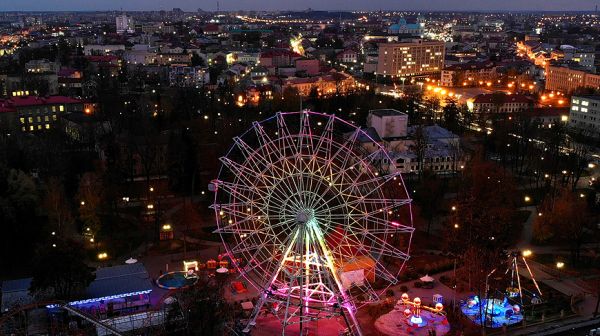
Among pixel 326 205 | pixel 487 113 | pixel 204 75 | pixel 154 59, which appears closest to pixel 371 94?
pixel 487 113

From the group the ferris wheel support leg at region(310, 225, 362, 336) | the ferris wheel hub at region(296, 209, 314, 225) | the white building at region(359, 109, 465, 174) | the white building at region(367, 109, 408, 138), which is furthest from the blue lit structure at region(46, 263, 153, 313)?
the white building at region(367, 109, 408, 138)

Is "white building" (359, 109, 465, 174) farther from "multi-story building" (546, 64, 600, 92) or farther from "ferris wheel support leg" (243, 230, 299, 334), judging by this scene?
"multi-story building" (546, 64, 600, 92)

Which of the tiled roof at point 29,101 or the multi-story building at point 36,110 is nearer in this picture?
the multi-story building at point 36,110

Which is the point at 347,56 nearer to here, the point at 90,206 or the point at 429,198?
the point at 429,198

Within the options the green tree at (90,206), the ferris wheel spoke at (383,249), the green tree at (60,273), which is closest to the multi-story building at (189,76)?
the green tree at (90,206)

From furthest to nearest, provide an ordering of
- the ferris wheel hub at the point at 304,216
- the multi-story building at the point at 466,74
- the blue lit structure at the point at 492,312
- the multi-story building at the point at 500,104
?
1. the multi-story building at the point at 466,74
2. the multi-story building at the point at 500,104
3. the blue lit structure at the point at 492,312
4. the ferris wheel hub at the point at 304,216

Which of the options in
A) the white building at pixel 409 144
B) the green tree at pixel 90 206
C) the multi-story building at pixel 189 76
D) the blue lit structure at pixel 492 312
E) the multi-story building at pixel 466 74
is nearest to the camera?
the blue lit structure at pixel 492 312

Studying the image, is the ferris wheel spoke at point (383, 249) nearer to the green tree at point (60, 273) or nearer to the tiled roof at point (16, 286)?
the green tree at point (60, 273)
